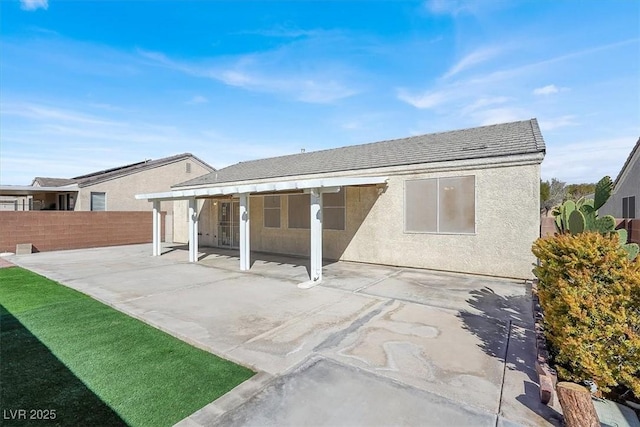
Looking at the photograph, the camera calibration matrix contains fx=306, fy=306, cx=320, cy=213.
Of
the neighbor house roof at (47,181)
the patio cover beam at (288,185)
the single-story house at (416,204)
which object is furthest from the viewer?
the neighbor house roof at (47,181)

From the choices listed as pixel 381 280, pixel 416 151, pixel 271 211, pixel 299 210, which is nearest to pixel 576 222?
pixel 381 280

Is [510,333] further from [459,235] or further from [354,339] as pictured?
[459,235]

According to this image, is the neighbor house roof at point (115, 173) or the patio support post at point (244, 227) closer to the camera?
the patio support post at point (244, 227)

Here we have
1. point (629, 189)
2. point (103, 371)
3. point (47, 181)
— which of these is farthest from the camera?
point (47, 181)

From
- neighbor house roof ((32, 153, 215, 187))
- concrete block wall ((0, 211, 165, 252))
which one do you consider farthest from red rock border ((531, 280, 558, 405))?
neighbor house roof ((32, 153, 215, 187))

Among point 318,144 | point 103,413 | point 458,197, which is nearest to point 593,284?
point 103,413

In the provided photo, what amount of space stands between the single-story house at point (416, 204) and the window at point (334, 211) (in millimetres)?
42

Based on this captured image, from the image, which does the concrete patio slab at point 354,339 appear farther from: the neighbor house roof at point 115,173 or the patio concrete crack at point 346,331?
the neighbor house roof at point 115,173

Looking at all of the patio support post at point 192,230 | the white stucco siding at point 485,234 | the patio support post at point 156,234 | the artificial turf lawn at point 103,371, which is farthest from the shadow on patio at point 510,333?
the patio support post at point 156,234

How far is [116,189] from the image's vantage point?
2125cm

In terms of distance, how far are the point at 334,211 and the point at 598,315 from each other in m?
9.85

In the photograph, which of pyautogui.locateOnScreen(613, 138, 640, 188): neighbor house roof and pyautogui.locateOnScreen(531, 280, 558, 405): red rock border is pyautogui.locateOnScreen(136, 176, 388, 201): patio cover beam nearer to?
pyautogui.locateOnScreen(531, 280, 558, 405): red rock border

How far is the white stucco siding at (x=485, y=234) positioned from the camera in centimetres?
884

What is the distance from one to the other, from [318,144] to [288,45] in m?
8.64
